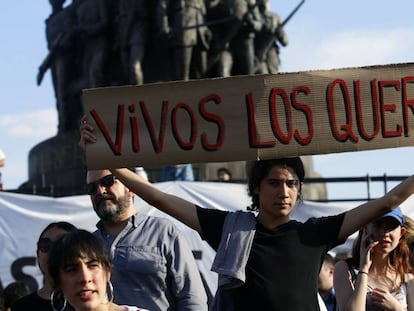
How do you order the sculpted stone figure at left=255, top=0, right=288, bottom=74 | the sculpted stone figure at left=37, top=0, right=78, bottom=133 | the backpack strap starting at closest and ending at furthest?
the backpack strap → the sculpted stone figure at left=255, top=0, right=288, bottom=74 → the sculpted stone figure at left=37, top=0, right=78, bottom=133

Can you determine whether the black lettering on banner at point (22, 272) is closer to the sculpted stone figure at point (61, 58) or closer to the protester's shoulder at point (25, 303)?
the protester's shoulder at point (25, 303)

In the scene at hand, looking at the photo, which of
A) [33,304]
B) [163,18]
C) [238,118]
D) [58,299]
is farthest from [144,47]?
[58,299]

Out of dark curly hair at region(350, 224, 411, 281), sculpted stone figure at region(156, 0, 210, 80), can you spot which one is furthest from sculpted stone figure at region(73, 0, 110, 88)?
dark curly hair at region(350, 224, 411, 281)

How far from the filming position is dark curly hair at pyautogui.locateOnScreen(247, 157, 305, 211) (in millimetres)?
4980

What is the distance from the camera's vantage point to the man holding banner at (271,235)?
480 cm

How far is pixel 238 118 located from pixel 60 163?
18.8 m

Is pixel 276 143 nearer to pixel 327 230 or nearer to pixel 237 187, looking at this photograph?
pixel 327 230

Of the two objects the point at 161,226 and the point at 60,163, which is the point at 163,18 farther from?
the point at 161,226

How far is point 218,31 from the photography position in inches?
867

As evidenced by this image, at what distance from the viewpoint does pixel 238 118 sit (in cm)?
515

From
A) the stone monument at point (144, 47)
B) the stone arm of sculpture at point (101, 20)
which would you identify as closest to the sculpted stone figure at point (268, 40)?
the stone monument at point (144, 47)

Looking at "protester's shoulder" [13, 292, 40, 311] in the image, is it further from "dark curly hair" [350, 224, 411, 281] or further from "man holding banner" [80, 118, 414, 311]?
"dark curly hair" [350, 224, 411, 281]

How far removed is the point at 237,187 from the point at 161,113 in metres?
7.48

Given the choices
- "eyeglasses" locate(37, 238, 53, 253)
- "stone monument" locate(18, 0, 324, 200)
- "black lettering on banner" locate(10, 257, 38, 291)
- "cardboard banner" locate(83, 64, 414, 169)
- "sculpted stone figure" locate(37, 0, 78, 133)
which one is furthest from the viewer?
"sculpted stone figure" locate(37, 0, 78, 133)
